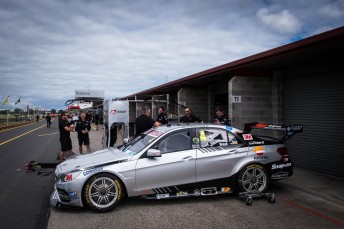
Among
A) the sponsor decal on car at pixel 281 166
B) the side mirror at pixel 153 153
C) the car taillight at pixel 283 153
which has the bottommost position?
the sponsor decal on car at pixel 281 166

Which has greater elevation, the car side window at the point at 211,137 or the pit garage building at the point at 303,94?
the pit garage building at the point at 303,94

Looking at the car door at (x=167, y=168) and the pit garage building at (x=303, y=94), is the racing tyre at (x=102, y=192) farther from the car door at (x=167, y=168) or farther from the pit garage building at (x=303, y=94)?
the pit garage building at (x=303, y=94)

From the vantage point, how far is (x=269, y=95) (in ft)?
32.8

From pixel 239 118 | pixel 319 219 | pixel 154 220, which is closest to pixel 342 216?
pixel 319 219

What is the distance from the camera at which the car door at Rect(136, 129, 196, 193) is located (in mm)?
5238

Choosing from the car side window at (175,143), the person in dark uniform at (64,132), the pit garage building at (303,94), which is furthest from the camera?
the person in dark uniform at (64,132)

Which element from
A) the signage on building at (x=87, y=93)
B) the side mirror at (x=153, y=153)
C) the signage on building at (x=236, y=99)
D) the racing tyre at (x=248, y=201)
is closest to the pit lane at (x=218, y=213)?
the racing tyre at (x=248, y=201)

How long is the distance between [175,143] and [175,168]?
49cm

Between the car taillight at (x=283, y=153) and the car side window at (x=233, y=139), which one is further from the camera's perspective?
the car taillight at (x=283, y=153)

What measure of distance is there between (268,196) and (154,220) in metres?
2.16

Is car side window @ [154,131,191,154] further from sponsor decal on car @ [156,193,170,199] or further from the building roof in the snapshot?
the building roof

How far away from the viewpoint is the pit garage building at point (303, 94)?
729cm

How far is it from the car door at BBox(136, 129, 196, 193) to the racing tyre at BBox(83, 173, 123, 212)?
1.22 ft

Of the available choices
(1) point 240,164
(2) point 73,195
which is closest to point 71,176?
(2) point 73,195
